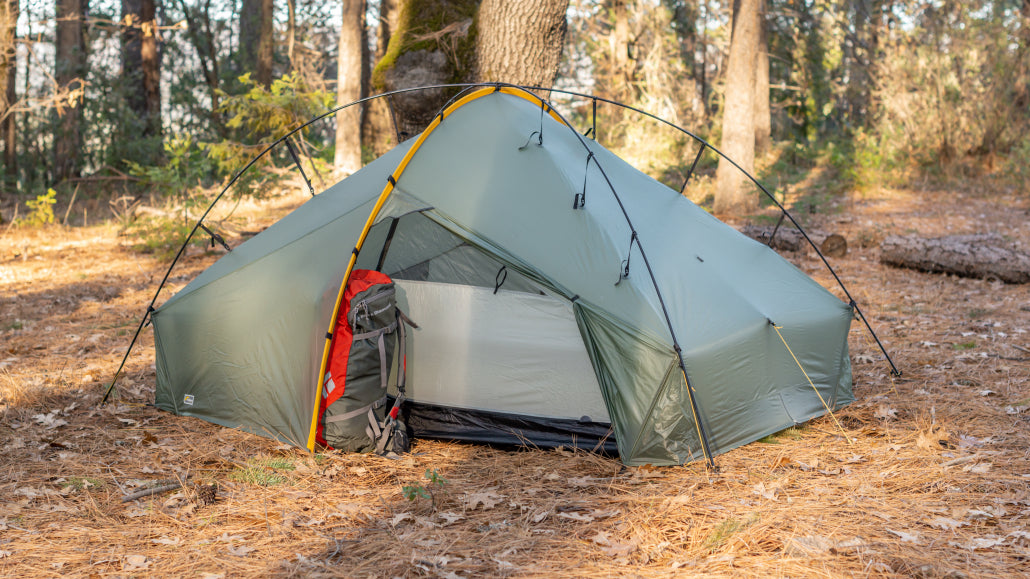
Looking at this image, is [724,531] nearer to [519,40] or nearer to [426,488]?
[426,488]

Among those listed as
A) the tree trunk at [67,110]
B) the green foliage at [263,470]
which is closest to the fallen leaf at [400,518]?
the green foliage at [263,470]

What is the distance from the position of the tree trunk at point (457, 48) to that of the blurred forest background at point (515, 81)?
1 centimetres

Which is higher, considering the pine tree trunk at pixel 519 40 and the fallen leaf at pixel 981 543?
the pine tree trunk at pixel 519 40

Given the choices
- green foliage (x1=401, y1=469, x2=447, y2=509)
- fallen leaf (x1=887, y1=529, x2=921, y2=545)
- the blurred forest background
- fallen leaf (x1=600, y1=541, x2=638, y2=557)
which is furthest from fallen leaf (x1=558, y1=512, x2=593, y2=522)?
the blurred forest background

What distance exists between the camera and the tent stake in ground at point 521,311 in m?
3.64

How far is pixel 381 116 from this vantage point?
567 inches

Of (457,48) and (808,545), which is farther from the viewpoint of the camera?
(457,48)

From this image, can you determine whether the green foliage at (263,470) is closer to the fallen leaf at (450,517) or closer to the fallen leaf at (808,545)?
the fallen leaf at (450,517)

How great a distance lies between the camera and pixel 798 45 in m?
17.9

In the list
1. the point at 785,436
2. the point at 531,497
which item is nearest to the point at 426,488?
the point at 531,497

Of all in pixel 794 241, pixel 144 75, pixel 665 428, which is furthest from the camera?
pixel 144 75

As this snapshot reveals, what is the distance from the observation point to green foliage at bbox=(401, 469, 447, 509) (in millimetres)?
3225

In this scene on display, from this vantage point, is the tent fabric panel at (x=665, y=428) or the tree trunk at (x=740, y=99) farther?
the tree trunk at (x=740, y=99)

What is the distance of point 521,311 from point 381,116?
11.1 meters
